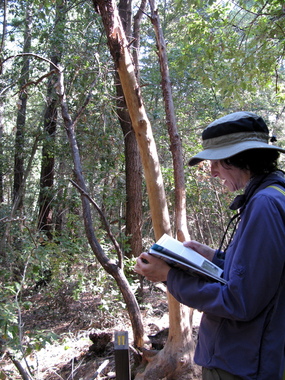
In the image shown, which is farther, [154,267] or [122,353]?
[122,353]

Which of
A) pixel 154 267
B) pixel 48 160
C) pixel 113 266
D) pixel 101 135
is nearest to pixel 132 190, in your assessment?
→ pixel 101 135

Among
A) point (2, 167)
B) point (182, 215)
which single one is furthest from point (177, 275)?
point (2, 167)

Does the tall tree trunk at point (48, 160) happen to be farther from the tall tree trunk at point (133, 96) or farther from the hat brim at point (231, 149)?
the hat brim at point (231, 149)

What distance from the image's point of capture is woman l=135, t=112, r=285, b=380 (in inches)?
47.7

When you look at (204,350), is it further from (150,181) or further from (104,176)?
(104,176)

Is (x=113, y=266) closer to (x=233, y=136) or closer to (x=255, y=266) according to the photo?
(x=233, y=136)

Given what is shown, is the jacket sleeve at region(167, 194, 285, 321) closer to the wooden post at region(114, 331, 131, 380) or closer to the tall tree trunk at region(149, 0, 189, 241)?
the wooden post at region(114, 331, 131, 380)

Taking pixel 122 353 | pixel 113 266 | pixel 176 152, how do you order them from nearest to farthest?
pixel 122 353 → pixel 113 266 → pixel 176 152

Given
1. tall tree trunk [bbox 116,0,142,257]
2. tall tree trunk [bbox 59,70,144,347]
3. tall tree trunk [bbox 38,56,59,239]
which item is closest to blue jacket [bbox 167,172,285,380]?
tall tree trunk [bbox 59,70,144,347]

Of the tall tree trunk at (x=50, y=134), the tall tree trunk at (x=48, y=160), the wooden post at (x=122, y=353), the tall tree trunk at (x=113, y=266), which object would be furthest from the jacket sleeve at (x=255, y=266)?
the tall tree trunk at (x=48, y=160)

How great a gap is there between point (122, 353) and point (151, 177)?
1.67 meters

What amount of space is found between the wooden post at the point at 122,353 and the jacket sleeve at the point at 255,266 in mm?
1441

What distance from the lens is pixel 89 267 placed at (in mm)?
6848

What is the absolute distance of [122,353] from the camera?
254 centimetres
